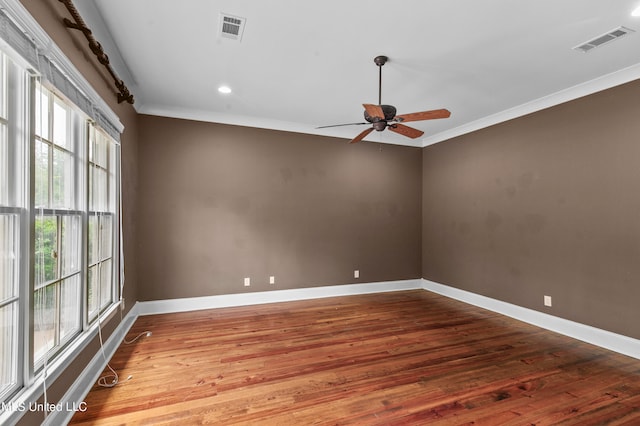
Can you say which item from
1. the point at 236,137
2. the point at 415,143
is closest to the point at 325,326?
the point at 236,137

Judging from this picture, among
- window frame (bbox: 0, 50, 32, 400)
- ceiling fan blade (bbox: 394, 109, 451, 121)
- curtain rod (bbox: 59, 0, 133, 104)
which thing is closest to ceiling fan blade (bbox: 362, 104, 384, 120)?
ceiling fan blade (bbox: 394, 109, 451, 121)

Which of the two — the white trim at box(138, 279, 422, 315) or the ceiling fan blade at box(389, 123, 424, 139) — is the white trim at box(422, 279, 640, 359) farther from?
the ceiling fan blade at box(389, 123, 424, 139)

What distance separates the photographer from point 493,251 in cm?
441

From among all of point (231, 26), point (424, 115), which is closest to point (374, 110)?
point (424, 115)

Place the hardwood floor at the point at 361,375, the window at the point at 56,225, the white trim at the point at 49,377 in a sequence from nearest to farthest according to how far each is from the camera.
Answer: the white trim at the point at 49,377
the window at the point at 56,225
the hardwood floor at the point at 361,375

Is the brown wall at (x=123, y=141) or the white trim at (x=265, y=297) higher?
the brown wall at (x=123, y=141)

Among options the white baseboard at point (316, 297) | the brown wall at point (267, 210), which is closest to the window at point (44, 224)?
the white baseboard at point (316, 297)

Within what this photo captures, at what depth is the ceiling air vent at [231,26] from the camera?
2.32 m

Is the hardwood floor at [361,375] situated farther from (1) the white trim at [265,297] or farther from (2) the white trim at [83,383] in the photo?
(1) the white trim at [265,297]

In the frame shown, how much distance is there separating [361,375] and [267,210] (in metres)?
2.81

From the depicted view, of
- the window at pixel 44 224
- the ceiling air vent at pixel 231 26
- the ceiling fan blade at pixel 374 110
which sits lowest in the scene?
the window at pixel 44 224

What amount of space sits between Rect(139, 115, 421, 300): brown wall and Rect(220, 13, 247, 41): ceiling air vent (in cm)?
207

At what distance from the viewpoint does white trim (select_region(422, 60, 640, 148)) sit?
10.0 feet

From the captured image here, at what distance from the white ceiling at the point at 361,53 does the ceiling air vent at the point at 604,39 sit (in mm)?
50
